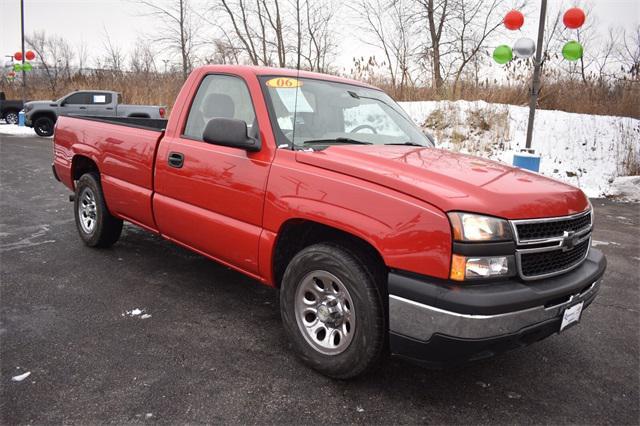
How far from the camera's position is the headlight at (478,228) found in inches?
89.3

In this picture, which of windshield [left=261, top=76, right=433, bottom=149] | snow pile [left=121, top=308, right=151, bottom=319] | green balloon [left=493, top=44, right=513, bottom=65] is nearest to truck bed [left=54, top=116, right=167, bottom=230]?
snow pile [left=121, top=308, right=151, bottom=319]

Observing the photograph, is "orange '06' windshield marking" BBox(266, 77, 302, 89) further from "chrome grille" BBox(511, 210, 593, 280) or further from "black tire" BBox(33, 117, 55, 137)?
"black tire" BBox(33, 117, 55, 137)

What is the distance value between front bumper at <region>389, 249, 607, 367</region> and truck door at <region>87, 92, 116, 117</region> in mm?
18452

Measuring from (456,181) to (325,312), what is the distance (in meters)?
1.03

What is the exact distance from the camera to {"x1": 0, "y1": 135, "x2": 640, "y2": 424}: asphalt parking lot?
8.27 feet

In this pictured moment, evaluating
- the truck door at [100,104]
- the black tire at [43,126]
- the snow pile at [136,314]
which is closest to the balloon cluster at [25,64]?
the black tire at [43,126]

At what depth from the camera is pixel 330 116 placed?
3.50 metres

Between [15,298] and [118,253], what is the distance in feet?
4.30

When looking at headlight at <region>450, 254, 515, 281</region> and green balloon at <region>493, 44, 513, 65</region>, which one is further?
green balloon at <region>493, 44, 513, 65</region>

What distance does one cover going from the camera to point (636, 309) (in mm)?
4195

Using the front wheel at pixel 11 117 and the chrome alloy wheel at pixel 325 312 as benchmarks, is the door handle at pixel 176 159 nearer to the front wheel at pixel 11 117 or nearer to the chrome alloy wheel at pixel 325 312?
the chrome alloy wheel at pixel 325 312

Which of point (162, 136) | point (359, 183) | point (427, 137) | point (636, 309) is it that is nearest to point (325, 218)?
point (359, 183)

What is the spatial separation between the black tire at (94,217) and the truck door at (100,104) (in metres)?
14.6

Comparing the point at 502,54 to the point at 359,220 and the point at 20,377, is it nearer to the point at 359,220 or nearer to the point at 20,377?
the point at 359,220
